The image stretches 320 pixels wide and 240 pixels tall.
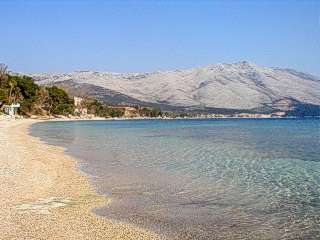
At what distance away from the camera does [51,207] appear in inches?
496

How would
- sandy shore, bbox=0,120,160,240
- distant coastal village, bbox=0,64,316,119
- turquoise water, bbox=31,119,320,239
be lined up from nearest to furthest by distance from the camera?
sandy shore, bbox=0,120,160,240 → turquoise water, bbox=31,119,320,239 → distant coastal village, bbox=0,64,316,119

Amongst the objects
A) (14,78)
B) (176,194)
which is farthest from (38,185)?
(14,78)

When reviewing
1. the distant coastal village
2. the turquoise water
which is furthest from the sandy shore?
the distant coastal village

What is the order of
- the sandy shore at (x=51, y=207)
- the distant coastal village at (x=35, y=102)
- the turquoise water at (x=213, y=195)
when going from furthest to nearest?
the distant coastal village at (x=35, y=102) → the turquoise water at (x=213, y=195) → the sandy shore at (x=51, y=207)

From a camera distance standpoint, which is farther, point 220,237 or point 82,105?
point 82,105

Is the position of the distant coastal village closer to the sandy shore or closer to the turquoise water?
the turquoise water

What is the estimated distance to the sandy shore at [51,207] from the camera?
10.1 metres

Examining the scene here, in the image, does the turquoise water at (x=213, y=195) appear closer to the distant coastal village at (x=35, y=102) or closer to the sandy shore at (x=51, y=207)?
the sandy shore at (x=51, y=207)

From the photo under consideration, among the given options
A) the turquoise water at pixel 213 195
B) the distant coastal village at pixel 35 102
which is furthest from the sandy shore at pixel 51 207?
the distant coastal village at pixel 35 102

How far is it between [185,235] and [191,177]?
28.0ft

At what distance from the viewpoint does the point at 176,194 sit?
15.2 m

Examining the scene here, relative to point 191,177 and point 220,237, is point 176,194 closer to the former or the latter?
point 191,177

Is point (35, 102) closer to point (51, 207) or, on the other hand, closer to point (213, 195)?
point (213, 195)

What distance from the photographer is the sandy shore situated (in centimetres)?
1013
